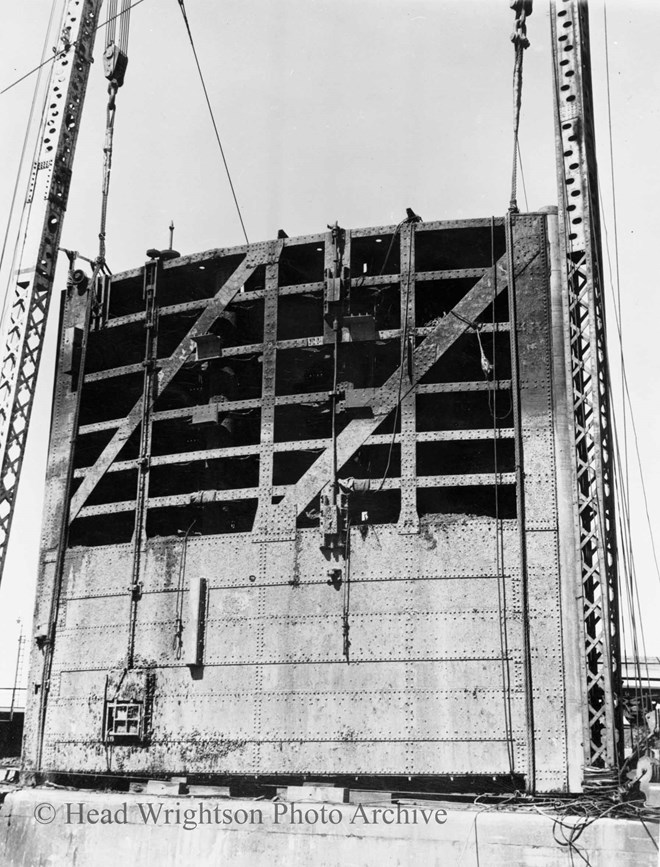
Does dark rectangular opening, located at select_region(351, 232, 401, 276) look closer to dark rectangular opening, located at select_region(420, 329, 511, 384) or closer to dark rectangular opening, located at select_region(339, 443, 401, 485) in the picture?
dark rectangular opening, located at select_region(420, 329, 511, 384)

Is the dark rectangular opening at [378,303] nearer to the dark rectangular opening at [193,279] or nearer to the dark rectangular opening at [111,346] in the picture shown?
the dark rectangular opening at [193,279]

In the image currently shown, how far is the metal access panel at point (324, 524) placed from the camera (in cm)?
1366

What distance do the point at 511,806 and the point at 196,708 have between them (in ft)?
17.1

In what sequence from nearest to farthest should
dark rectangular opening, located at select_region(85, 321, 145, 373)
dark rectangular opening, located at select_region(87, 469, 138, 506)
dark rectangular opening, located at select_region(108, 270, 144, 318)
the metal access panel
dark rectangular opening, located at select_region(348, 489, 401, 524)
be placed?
1. the metal access panel
2. dark rectangular opening, located at select_region(348, 489, 401, 524)
3. dark rectangular opening, located at select_region(87, 469, 138, 506)
4. dark rectangular opening, located at select_region(85, 321, 145, 373)
5. dark rectangular opening, located at select_region(108, 270, 144, 318)

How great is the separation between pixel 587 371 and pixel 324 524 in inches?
183

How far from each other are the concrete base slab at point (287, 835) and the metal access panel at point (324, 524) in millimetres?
1162

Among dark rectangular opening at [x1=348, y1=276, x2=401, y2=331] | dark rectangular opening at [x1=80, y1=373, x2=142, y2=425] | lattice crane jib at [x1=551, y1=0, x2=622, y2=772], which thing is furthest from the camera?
dark rectangular opening at [x1=80, y1=373, x2=142, y2=425]

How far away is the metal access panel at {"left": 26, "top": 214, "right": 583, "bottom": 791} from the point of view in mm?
13656

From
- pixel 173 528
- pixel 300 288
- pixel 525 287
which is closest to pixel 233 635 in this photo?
pixel 173 528

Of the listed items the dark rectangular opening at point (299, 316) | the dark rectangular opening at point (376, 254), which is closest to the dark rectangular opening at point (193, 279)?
the dark rectangular opening at point (299, 316)

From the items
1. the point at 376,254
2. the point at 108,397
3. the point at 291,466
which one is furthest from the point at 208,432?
the point at 376,254

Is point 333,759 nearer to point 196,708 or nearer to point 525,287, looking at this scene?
point 196,708

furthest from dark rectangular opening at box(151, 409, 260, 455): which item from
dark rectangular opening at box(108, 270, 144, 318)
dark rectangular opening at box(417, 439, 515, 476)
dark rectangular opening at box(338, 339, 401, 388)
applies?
dark rectangular opening at box(417, 439, 515, 476)

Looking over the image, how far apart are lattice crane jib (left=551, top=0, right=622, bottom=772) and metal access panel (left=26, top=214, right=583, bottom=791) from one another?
2.72 ft
